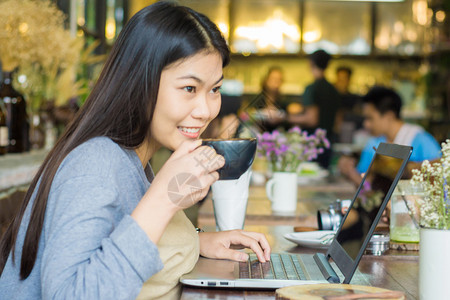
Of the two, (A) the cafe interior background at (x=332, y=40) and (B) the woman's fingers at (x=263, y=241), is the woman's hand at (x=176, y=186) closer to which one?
(B) the woman's fingers at (x=263, y=241)

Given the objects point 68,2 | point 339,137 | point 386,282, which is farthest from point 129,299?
point 339,137

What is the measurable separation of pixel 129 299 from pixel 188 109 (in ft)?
1.27

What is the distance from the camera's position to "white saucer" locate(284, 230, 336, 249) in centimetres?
156

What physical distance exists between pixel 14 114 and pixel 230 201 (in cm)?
169

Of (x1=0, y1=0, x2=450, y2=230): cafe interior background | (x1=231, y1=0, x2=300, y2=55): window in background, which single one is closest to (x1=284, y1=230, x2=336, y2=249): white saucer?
(x1=0, y1=0, x2=450, y2=230): cafe interior background

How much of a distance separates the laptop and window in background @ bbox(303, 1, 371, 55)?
24.4 feet

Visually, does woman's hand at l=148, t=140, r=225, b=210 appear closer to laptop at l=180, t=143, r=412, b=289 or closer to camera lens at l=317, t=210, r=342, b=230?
laptop at l=180, t=143, r=412, b=289

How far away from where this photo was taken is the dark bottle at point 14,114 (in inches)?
119

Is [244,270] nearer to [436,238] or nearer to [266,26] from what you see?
[436,238]

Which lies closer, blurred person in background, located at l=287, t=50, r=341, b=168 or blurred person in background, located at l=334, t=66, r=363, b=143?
blurred person in background, located at l=287, t=50, r=341, b=168

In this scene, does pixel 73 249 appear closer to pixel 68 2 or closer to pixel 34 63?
pixel 34 63

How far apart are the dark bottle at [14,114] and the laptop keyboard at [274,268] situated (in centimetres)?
199

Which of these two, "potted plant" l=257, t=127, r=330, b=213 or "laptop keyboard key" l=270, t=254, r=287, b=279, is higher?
"potted plant" l=257, t=127, r=330, b=213

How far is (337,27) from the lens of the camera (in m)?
8.66
